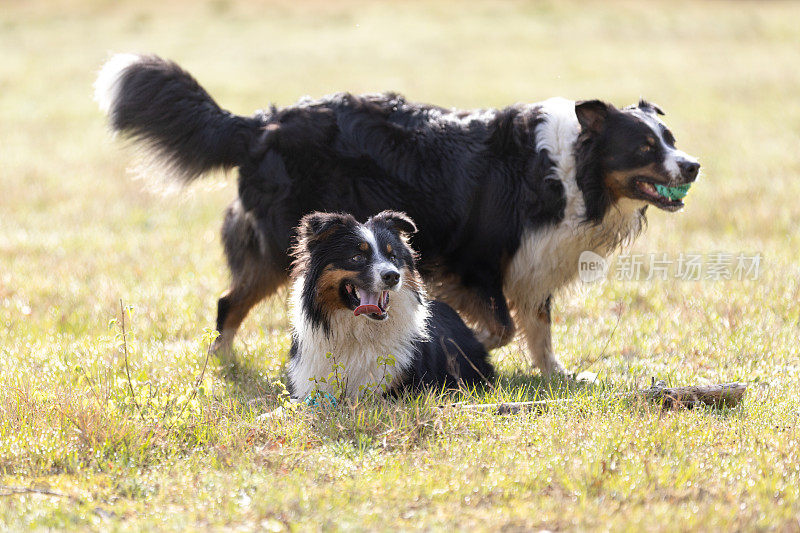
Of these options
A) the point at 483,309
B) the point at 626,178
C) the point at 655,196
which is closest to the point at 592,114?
the point at 626,178

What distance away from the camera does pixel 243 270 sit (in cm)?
647

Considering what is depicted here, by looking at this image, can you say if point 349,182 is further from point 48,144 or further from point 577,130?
point 48,144

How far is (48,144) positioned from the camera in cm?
1603

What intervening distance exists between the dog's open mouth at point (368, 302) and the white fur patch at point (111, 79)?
239 centimetres

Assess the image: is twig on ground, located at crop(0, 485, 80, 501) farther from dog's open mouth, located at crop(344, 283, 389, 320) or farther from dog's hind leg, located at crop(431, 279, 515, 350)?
dog's hind leg, located at crop(431, 279, 515, 350)

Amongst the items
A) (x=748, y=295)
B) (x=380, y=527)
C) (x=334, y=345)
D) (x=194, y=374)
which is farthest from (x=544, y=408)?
(x=748, y=295)

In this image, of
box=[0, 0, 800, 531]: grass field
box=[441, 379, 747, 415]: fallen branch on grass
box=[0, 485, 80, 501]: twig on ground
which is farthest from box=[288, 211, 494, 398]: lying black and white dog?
box=[0, 485, 80, 501]: twig on ground

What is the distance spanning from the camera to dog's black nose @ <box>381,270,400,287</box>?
195 inches

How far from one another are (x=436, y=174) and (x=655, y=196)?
1.44 meters

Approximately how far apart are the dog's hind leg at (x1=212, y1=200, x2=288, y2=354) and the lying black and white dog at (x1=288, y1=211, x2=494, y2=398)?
2.43 feet

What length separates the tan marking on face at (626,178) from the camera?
19.4ft

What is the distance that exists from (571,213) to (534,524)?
9.32ft

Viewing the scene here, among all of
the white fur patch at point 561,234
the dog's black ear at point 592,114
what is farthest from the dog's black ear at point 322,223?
the dog's black ear at point 592,114

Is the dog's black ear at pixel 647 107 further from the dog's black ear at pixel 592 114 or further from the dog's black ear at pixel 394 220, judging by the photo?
the dog's black ear at pixel 394 220
